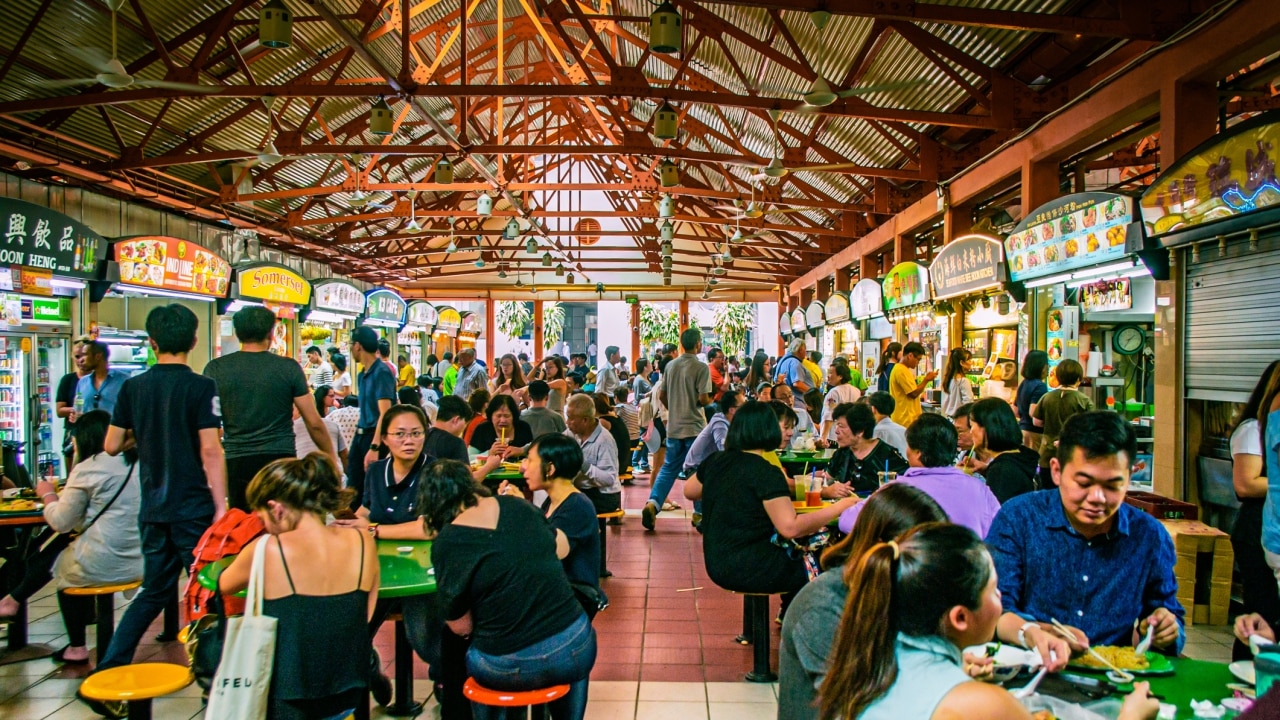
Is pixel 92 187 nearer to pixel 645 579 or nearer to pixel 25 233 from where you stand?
pixel 25 233

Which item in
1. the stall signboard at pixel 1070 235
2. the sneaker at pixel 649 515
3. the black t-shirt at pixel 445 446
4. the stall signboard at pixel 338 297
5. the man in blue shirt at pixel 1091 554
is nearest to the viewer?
the man in blue shirt at pixel 1091 554

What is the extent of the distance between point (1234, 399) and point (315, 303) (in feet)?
43.2

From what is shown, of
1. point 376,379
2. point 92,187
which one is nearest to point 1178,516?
point 376,379

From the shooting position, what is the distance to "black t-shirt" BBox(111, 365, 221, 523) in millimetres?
3773

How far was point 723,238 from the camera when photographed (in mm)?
21000

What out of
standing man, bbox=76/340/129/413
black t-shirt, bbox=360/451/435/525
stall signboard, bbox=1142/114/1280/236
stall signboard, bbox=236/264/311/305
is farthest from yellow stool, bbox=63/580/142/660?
stall signboard, bbox=236/264/311/305

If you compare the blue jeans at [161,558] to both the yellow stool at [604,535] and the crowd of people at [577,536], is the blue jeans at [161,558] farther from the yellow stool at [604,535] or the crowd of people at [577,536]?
the yellow stool at [604,535]

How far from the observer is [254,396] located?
4.21 m

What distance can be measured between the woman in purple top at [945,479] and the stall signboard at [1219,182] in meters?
2.54

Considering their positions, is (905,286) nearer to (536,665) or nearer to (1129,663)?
(1129,663)

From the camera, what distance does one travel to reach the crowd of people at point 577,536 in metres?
1.59

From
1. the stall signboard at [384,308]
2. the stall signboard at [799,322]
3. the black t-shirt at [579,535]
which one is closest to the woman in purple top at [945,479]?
the black t-shirt at [579,535]

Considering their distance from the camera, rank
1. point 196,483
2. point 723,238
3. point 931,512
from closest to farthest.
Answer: point 931,512 < point 196,483 < point 723,238

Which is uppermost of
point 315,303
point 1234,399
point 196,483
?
point 315,303
